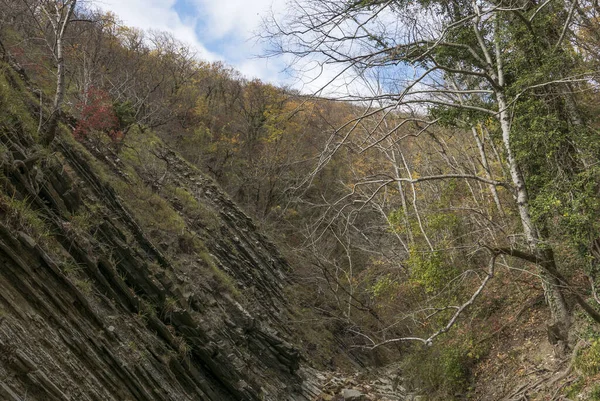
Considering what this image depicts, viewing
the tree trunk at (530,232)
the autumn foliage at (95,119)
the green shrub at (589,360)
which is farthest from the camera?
the autumn foliage at (95,119)

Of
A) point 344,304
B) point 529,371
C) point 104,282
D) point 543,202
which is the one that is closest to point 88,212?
point 104,282

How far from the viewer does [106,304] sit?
6.04m

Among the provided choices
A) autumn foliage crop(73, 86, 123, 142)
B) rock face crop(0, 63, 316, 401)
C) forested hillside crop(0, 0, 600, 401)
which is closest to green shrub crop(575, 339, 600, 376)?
forested hillside crop(0, 0, 600, 401)

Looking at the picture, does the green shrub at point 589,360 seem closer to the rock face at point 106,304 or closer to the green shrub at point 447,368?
the green shrub at point 447,368

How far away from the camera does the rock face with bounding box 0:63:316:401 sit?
4332mm

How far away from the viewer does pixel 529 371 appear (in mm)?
7848

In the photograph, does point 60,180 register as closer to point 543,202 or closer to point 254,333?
point 254,333

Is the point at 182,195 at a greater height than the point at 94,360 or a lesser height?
greater

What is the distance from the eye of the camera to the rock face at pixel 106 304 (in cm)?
433

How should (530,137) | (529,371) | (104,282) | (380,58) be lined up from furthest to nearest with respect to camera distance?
(529,371)
(530,137)
(380,58)
(104,282)

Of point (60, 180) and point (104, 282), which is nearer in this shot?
point (104, 282)

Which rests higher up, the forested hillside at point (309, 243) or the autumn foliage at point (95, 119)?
the autumn foliage at point (95, 119)

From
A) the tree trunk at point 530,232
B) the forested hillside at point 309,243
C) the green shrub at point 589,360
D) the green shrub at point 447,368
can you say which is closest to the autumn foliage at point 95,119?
the forested hillside at point 309,243

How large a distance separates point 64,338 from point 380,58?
6.00m
